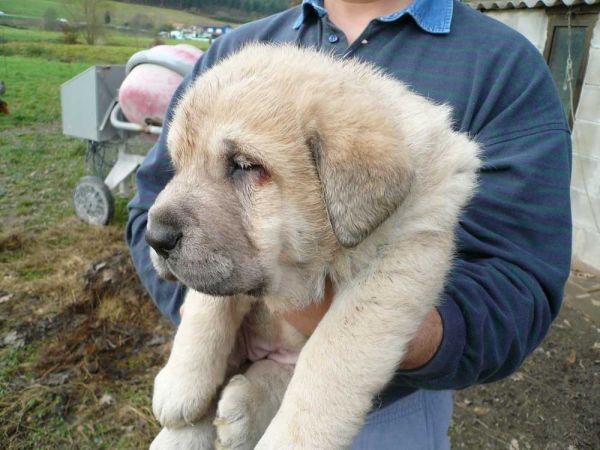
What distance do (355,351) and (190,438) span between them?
2.70 feet

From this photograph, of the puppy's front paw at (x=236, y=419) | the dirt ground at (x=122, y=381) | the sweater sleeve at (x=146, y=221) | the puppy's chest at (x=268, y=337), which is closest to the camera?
the puppy's front paw at (x=236, y=419)

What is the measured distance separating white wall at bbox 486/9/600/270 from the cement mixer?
485cm

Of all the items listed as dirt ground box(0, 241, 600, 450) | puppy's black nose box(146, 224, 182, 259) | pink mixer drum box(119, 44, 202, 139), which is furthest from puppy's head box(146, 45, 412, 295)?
pink mixer drum box(119, 44, 202, 139)

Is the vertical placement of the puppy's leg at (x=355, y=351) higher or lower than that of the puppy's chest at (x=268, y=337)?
higher

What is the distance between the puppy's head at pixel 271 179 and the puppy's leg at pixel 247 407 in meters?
0.44

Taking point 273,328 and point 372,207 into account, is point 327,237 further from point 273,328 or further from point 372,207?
point 273,328

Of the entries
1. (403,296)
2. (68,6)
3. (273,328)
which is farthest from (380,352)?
(68,6)

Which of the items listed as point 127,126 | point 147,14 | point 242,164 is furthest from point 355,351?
point 147,14

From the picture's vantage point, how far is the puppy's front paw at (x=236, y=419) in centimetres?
182

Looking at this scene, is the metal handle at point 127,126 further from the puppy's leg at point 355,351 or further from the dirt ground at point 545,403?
the puppy's leg at point 355,351

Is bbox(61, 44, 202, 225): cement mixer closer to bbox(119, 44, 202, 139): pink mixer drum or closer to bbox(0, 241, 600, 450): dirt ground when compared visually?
bbox(119, 44, 202, 139): pink mixer drum

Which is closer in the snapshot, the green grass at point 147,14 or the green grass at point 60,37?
the green grass at point 60,37

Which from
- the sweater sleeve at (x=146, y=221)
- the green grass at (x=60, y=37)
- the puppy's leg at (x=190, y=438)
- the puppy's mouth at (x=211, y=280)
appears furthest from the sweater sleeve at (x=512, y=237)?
the green grass at (x=60, y=37)

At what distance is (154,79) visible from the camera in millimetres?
5773
